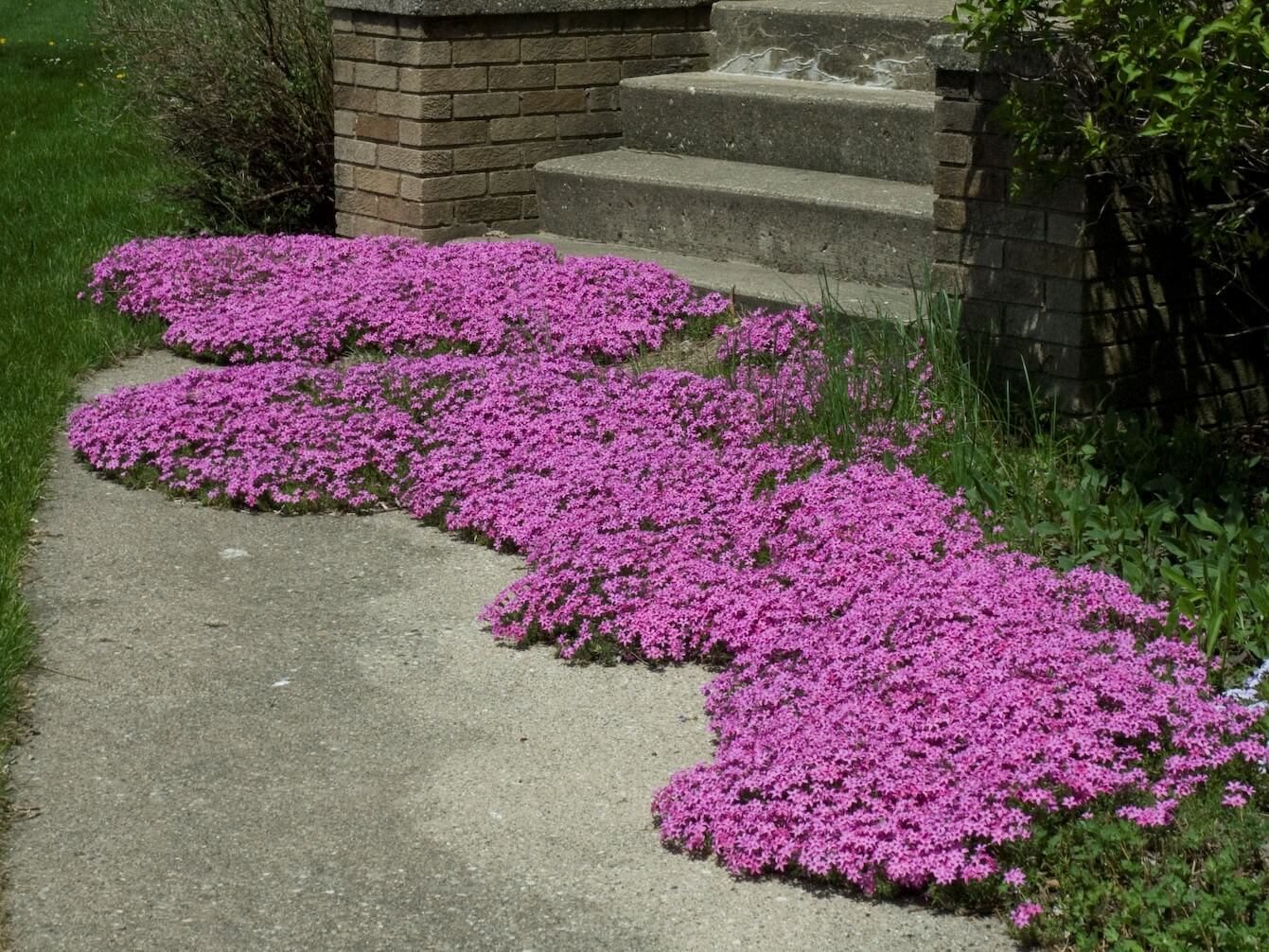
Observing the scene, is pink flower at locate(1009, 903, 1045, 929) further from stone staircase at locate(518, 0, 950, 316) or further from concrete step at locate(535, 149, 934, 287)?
concrete step at locate(535, 149, 934, 287)

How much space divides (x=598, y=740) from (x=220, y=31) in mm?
6586

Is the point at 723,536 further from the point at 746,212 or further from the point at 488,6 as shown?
the point at 488,6

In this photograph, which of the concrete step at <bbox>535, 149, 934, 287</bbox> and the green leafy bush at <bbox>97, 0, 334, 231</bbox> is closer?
the concrete step at <bbox>535, 149, 934, 287</bbox>

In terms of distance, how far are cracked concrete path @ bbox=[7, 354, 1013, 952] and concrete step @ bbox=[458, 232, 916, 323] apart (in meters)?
2.11

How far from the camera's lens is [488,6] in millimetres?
8156

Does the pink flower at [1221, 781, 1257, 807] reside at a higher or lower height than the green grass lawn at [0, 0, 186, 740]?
higher

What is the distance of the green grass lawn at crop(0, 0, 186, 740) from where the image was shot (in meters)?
5.55

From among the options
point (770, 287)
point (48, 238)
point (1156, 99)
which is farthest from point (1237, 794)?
point (48, 238)

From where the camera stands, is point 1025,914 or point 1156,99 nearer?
point 1025,914

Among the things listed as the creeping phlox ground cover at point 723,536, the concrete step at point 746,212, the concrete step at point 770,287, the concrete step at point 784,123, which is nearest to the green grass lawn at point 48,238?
the creeping phlox ground cover at point 723,536

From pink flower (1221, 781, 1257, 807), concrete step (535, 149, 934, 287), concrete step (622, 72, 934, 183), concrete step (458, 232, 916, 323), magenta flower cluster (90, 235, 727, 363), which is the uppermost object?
concrete step (622, 72, 934, 183)

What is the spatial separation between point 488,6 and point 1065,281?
3.81 m

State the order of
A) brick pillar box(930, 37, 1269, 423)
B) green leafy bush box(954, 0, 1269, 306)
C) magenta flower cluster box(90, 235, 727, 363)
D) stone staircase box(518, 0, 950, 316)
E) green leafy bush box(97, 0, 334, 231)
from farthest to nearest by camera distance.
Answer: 1. green leafy bush box(97, 0, 334, 231)
2. stone staircase box(518, 0, 950, 316)
3. magenta flower cluster box(90, 235, 727, 363)
4. brick pillar box(930, 37, 1269, 423)
5. green leafy bush box(954, 0, 1269, 306)

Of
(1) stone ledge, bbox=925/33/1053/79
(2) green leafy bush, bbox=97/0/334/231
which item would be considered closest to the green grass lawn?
(2) green leafy bush, bbox=97/0/334/231
